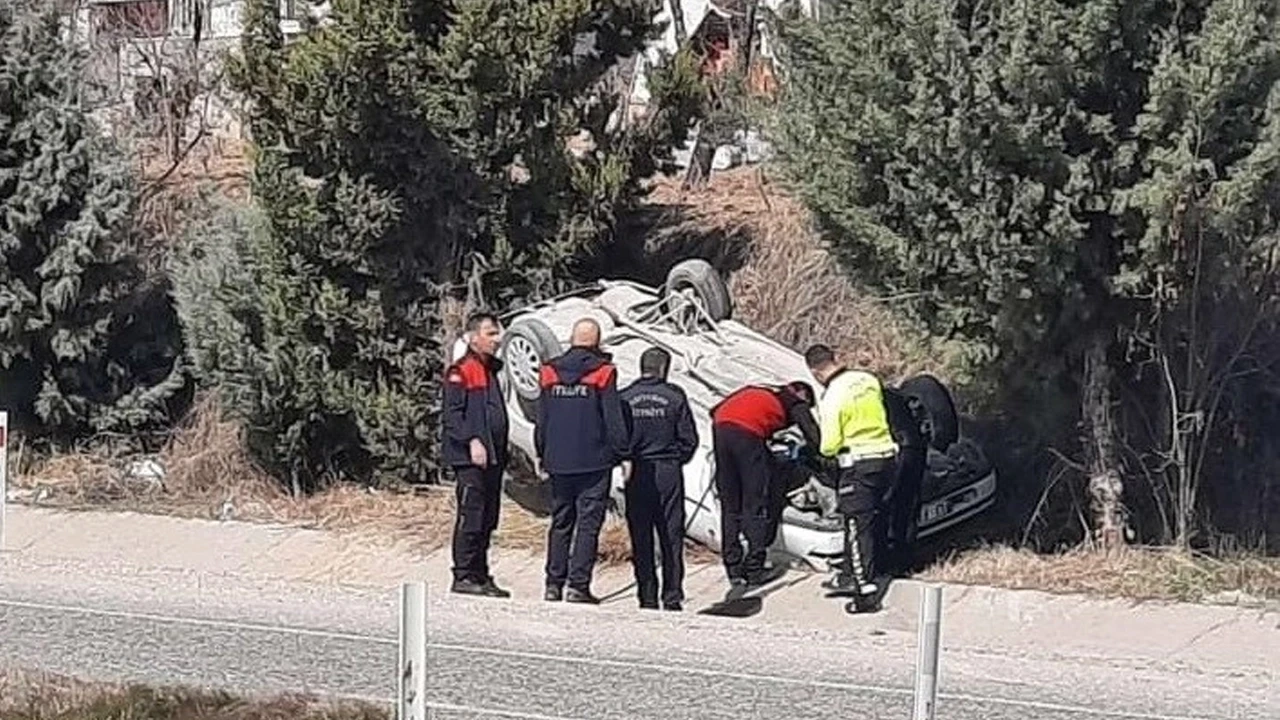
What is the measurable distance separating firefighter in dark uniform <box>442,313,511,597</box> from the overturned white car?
116 centimetres

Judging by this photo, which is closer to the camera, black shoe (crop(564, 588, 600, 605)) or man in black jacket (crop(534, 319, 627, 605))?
man in black jacket (crop(534, 319, 627, 605))

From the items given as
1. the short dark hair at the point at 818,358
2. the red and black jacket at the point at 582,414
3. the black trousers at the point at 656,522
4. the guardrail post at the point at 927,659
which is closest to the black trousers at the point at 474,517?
the red and black jacket at the point at 582,414

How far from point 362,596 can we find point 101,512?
488 centimetres

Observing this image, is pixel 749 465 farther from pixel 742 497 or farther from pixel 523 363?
pixel 523 363

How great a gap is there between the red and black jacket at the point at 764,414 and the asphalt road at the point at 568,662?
1.35m

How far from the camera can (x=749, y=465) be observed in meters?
14.7

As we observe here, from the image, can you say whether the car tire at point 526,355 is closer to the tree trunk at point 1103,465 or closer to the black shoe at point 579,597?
the black shoe at point 579,597

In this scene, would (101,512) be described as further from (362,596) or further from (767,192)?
(767,192)

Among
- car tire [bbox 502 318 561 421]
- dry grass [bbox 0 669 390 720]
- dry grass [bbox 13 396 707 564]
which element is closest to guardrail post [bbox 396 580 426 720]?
dry grass [bbox 0 669 390 720]

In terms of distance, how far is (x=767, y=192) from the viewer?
2134 cm

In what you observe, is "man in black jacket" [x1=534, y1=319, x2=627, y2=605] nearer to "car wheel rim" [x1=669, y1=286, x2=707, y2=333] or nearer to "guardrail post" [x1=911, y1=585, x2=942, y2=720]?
"car wheel rim" [x1=669, y1=286, x2=707, y2=333]

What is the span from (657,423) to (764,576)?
5.04 ft

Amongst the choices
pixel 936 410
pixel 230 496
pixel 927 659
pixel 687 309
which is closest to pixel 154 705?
pixel 927 659

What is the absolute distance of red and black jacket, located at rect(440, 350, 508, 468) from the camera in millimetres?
14531
